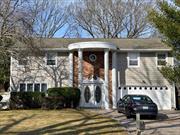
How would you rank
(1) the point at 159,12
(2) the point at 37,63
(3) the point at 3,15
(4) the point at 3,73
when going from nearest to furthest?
(1) the point at 159,12, (3) the point at 3,15, (2) the point at 37,63, (4) the point at 3,73

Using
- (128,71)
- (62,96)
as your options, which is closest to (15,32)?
(62,96)

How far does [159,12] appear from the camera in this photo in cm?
2562

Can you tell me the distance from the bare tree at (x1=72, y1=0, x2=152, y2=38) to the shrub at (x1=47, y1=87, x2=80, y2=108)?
81.6ft

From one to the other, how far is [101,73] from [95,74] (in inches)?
20.7

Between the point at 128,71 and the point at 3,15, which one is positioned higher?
the point at 3,15

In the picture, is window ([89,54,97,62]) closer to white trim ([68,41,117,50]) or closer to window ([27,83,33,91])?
white trim ([68,41,117,50])

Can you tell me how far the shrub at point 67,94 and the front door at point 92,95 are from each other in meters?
2.02

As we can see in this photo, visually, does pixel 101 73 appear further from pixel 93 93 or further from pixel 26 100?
pixel 26 100

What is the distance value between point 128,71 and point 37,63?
7.93m

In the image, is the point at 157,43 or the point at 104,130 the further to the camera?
the point at 157,43

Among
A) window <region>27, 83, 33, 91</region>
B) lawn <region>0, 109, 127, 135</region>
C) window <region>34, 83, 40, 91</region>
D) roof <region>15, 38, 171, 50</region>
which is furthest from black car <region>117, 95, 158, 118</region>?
window <region>27, 83, 33, 91</region>

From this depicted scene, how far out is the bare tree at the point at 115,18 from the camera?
58.6 meters

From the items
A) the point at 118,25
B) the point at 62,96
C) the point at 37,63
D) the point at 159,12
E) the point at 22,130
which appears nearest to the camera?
the point at 22,130

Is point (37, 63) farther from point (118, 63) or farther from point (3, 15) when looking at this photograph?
point (3, 15)
